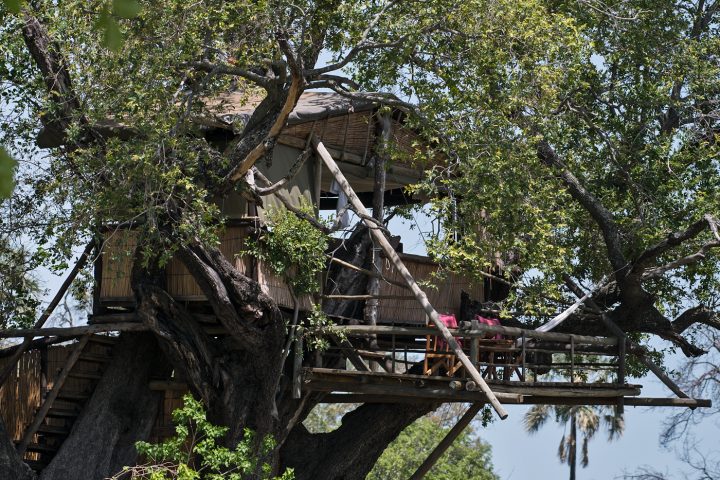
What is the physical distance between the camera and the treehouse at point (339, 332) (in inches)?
542

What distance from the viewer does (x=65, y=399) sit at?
608 inches

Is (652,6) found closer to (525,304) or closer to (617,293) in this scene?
(617,293)

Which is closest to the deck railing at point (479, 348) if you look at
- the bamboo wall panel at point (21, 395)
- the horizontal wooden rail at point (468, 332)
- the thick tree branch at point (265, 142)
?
the horizontal wooden rail at point (468, 332)

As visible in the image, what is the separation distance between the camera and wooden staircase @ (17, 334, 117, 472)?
48.0 ft

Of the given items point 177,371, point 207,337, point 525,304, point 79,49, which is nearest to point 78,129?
point 79,49

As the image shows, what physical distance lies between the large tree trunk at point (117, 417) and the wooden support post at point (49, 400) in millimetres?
447

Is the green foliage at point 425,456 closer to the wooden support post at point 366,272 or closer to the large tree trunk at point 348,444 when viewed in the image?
the large tree trunk at point 348,444

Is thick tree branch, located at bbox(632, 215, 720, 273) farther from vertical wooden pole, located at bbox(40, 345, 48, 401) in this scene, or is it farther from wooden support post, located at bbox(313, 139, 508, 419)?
vertical wooden pole, located at bbox(40, 345, 48, 401)

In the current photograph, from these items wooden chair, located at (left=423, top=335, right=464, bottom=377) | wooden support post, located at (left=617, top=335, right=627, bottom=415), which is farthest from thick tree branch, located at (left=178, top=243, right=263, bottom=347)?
wooden support post, located at (left=617, top=335, right=627, bottom=415)

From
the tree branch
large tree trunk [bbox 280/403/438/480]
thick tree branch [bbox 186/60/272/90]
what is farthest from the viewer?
the tree branch

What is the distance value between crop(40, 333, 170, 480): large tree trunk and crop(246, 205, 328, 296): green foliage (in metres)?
3.08

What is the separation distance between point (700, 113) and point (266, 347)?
7170 millimetres

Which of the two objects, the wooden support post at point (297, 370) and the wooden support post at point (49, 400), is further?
the wooden support post at point (49, 400)

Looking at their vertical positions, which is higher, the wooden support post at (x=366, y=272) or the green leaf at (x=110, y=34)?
the green leaf at (x=110, y=34)
